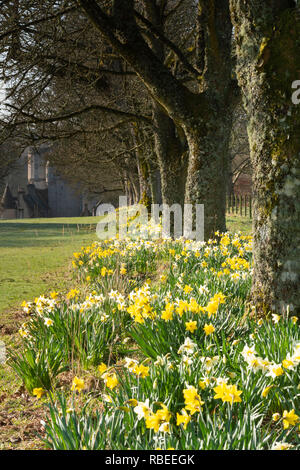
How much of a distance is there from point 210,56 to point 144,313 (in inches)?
229

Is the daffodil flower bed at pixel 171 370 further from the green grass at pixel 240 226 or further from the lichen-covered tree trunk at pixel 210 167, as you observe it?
the green grass at pixel 240 226

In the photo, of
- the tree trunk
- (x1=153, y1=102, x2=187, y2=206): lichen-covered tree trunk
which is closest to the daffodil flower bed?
the tree trunk

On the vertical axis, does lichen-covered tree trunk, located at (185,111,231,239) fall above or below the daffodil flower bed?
above

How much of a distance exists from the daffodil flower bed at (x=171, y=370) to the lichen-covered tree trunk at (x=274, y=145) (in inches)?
12.6

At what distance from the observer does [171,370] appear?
92.8 inches

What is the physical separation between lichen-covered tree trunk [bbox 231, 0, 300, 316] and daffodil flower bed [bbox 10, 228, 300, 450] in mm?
321

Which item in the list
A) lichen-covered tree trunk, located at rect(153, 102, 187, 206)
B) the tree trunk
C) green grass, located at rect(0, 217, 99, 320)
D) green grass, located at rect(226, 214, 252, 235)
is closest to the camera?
the tree trunk

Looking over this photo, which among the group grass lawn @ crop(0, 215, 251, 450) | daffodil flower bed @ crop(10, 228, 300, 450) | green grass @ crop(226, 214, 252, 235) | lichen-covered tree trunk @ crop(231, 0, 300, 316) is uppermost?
lichen-covered tree trunk @ crop(231, 0, 300, 316)

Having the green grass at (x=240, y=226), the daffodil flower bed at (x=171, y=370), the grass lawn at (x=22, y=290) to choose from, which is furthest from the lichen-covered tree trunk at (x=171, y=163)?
the daffodil flower bed at (x=171, y=370)

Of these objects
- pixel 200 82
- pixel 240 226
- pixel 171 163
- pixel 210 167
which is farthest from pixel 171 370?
pixel 240 226

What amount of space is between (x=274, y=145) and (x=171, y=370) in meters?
2.16

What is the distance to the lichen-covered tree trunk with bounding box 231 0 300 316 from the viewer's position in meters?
3.48

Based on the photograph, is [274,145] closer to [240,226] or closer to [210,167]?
[210,167]

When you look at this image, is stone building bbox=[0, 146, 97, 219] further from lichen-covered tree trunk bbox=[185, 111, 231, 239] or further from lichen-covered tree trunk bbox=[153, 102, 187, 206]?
lichen-covered tree trunk bbox=[185, 111, 231, 239]
